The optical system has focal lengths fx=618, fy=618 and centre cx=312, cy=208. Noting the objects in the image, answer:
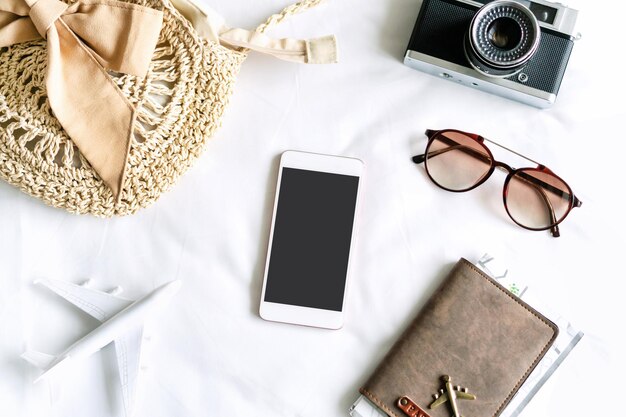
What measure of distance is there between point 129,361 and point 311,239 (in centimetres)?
23

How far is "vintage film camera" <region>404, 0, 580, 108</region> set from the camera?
0.60m

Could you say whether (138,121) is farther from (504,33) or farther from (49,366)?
(504,33)

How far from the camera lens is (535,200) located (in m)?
0.65

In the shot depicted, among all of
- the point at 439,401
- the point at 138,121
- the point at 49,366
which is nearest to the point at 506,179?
the point at 439,401

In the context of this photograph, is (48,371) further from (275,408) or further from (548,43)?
(548,43)

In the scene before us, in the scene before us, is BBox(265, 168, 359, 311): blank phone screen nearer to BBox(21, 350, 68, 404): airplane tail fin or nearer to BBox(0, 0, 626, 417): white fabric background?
BBox(0, 0, 626, 417): white fabric background

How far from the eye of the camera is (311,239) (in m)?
0.66

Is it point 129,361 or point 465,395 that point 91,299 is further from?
point 465,395

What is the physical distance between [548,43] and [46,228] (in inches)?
22.2

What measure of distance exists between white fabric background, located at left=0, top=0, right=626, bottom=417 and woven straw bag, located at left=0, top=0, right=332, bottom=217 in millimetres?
57

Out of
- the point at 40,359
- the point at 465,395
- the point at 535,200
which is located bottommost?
the point at 40,359

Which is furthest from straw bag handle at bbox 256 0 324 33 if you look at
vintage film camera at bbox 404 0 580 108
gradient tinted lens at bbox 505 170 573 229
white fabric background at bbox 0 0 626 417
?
gradient tinted lens at bbox 505 170 573 229

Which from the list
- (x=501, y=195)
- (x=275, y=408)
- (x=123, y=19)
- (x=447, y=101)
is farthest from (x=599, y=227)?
(x=123, y=19)

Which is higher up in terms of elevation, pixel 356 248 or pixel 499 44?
pixel 499 44
